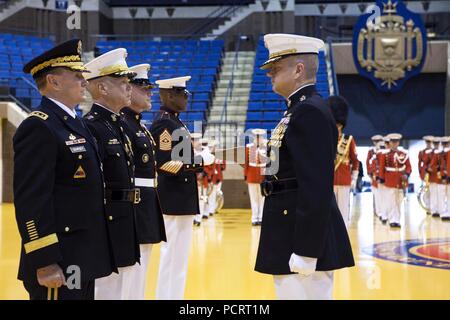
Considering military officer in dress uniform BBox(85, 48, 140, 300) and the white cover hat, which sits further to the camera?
the white cover hat

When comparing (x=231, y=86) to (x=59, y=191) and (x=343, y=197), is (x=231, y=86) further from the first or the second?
(x=59, y=191)

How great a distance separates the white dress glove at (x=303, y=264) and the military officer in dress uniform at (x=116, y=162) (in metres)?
1.07

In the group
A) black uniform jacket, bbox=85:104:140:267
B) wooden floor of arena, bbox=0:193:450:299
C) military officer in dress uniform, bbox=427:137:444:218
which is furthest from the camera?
military officer in dress uniform, bbox=427:137:444:218

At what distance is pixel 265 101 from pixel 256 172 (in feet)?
15.9

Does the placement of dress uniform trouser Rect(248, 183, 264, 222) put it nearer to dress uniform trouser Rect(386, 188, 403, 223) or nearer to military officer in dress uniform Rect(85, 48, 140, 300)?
dress uniform trouser Rect(386, 188, 403, 223)

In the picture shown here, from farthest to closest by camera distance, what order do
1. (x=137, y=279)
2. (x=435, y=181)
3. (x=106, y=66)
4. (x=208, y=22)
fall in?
1. (x=208, y=22)
2. (x=435, y=181)
3. (x=137, y=279)
4. (x=106, y=66)

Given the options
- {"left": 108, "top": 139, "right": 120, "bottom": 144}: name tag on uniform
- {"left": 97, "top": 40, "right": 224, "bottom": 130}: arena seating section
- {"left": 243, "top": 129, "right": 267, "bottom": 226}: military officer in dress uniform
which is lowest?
{"left": 243, "top": 129, "right": 267, "bottom": 226}: military officer in dress uniform

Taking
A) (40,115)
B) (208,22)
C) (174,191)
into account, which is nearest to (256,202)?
(174,191)

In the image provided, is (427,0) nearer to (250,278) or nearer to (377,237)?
(377,237)

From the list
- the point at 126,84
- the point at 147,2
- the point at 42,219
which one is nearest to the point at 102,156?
the point at 126,84

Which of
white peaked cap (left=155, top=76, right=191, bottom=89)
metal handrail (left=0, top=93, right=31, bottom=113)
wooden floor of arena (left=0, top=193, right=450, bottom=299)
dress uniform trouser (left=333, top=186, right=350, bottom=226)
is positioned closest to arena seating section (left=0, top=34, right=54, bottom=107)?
metal handrail (left=0, top=93, right=31, bottom=113)

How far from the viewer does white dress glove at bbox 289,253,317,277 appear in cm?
292

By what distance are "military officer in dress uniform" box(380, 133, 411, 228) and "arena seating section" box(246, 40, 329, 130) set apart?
3419 millimetres

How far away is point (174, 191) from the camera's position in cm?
495
